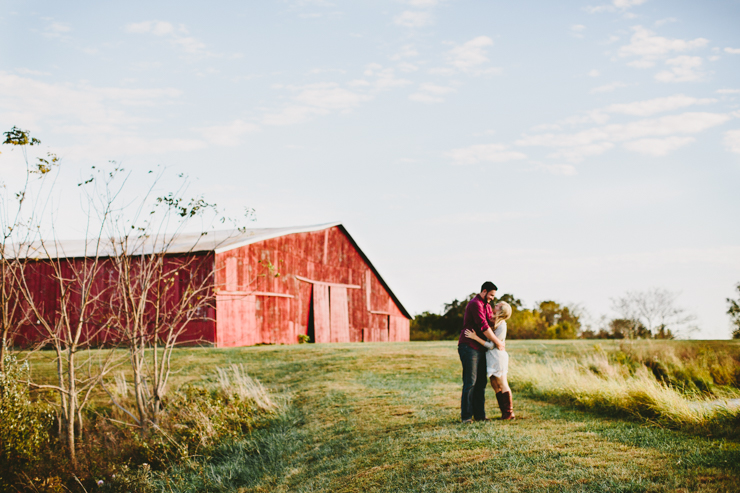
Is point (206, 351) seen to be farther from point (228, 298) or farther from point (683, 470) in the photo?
point (683, 470)

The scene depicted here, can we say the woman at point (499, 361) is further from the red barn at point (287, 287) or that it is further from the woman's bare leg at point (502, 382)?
the red barn at point (287, 287)

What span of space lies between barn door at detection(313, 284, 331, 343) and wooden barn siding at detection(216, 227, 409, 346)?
0.33ft

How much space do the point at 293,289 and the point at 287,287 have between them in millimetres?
465

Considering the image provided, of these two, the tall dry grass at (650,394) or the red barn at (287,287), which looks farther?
the red barn at (287,287)

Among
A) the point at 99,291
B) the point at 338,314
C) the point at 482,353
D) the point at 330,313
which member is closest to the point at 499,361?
the point at 482,353

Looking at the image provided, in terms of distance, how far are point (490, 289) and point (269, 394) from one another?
5.68 meters

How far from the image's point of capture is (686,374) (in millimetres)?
12352

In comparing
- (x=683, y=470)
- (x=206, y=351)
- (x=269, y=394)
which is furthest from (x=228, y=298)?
(x=683, y=470)

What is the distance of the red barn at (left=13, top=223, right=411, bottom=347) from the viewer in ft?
60.1

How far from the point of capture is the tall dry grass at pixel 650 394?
23.5 feet

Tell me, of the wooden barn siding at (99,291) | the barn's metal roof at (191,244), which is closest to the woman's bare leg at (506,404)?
the barn's metal roof at (191,244)

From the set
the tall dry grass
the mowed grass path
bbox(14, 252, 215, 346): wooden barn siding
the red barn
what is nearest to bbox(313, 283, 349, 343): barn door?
the red barn

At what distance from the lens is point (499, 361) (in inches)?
315

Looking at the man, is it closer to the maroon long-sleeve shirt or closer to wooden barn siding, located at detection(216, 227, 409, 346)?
the maroon long-sleeve shirt
